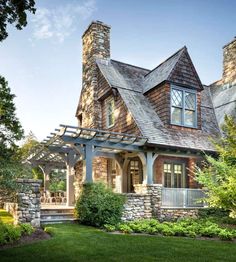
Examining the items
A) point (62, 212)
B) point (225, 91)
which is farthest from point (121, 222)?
point (225, 91)

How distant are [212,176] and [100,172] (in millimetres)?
6288

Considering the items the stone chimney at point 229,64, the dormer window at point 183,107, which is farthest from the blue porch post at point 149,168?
the stone chimney at point 229,64

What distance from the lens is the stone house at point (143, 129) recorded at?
563 inches

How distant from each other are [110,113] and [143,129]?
11.6 ft

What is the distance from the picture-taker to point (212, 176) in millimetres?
14156

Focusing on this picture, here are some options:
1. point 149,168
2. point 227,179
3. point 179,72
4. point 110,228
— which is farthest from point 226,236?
point 179,72

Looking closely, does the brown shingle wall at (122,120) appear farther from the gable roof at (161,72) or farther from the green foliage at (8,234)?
the green foliage at (8,234)

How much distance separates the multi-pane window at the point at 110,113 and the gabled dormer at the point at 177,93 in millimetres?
2030

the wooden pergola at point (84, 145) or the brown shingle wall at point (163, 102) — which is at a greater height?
the brown shingle wall at point (163, 102)

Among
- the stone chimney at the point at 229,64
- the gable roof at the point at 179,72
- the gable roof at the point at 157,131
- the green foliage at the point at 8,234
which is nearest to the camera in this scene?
the green foliage at the point at 8,234

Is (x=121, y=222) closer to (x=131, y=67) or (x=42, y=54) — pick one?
(x=42, y=54)

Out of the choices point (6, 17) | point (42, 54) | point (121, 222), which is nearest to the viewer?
point (6, 17)

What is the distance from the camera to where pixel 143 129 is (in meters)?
15.0

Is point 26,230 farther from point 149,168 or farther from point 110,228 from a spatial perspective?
point 149,168
